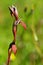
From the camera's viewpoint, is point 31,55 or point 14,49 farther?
point 31,55

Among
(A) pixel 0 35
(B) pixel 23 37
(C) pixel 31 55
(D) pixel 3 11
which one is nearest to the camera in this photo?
(C) pixel 31 55

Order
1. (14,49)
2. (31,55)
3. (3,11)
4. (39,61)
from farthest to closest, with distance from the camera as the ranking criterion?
(3,11), (31,55), (39,61), (14,49)

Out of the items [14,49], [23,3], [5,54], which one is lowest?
[5,54]

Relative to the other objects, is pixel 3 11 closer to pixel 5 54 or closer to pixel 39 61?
pixel 5 54

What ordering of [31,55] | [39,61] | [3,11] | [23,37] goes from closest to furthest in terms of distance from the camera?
[39,61] → [31,55] → [23,37] → [3,11]

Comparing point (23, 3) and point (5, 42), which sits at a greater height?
point (23, 3)

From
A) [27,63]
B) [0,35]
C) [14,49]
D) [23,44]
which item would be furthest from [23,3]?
[14,49]

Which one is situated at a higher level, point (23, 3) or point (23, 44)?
point (23, 3)

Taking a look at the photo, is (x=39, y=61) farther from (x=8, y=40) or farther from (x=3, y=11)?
(x=3, y=11)

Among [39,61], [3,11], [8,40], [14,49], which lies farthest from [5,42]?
[14,49]

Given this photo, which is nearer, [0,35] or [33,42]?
[33,42]
